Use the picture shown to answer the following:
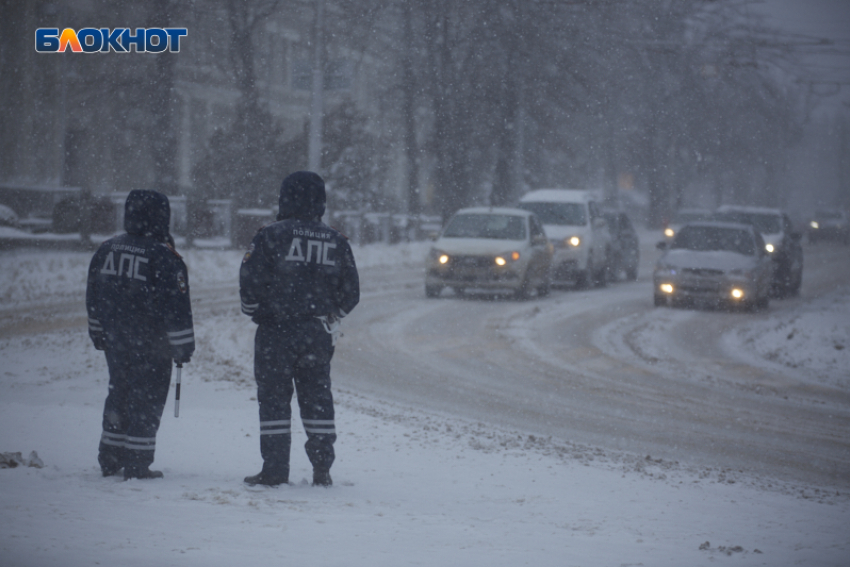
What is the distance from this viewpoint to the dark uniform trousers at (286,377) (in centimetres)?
528

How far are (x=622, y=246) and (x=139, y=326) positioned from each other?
20.4m

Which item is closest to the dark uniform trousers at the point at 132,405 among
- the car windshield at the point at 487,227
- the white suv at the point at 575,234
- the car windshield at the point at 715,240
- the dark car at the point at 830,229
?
the car windshield at the point at 487,227

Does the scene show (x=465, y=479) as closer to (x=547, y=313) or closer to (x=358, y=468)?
(x=358, y=468)

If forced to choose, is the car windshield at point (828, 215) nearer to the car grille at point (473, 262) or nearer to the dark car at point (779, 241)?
the dark car at point (779, 241)

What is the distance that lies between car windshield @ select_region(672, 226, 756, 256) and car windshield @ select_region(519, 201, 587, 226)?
3.17 metres

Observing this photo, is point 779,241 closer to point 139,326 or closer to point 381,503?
point 381,503

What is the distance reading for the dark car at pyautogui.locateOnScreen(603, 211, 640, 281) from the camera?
943 inches

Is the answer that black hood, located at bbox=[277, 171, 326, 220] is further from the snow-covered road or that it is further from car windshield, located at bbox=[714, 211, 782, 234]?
car windshield, located at bbox=[714, 211, 782, 234]

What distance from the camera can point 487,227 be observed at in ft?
63.5

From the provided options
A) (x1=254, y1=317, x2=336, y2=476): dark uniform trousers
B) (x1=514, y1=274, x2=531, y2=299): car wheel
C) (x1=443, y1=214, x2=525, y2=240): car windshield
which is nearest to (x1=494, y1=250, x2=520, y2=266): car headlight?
(x1=514, y1=274, x2=531, y2=299): car wheel

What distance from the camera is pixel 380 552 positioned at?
163 inches

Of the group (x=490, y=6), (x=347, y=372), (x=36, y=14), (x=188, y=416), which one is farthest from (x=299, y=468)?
(x=36, y=14)

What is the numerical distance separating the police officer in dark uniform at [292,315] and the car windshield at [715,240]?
14.3 meters

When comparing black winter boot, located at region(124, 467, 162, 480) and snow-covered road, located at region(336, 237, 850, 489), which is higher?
black winter boot, located at region(124, 467, 162, 480)
